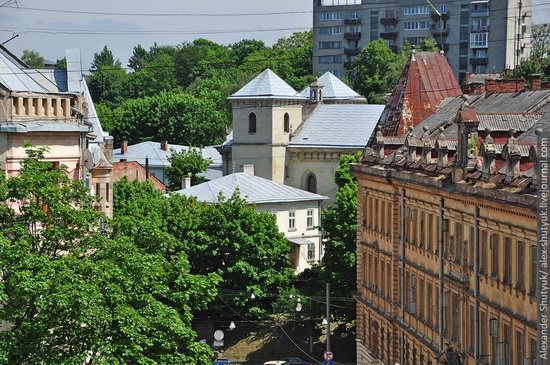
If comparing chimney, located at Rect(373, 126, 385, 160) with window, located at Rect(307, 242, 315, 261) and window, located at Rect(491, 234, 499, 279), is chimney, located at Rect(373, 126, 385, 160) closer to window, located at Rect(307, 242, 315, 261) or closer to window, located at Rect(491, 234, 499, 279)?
window, located at Rect(491, 234, 499, 279)

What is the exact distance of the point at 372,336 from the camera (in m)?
64.9

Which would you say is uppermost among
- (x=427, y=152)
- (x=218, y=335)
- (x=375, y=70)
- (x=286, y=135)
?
(x=375, y=70)

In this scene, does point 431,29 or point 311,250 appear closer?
point 311,250

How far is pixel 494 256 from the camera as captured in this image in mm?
45844

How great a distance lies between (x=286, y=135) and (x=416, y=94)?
5367cm

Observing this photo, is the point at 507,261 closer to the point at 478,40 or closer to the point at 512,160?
the point at 512,160

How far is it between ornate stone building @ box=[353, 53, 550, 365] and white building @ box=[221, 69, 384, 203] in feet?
167

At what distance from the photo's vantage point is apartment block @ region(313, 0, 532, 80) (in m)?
163

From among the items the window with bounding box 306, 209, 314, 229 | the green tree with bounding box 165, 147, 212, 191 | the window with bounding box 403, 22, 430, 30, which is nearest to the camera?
the window with bounding box 306, 209, 314, 229

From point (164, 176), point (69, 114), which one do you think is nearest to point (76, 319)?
point (69, 114)

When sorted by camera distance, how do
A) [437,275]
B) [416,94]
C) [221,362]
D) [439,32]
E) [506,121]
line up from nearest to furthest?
[506,121], [437,275], [416,94], [221,362], [439,32]

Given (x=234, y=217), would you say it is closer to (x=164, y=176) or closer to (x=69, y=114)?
(x=69, y=114)

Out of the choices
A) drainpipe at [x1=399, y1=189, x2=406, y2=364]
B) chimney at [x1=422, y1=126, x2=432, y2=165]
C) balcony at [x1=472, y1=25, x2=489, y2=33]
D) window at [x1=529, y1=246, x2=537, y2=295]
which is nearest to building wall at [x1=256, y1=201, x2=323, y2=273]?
drainpipe at [x1=399, y1=189, x2=406, y2=364]

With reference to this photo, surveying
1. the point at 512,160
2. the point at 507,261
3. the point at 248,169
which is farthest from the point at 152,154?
the point at 512,160
